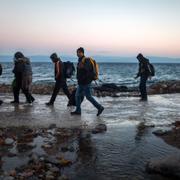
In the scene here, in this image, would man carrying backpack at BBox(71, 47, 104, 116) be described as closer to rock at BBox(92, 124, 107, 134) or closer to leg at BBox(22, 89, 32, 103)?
rock at BBox(92, 124, 107, 134)

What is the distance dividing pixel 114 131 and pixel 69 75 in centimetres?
492

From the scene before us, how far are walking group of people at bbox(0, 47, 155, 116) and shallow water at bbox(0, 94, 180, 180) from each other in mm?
444

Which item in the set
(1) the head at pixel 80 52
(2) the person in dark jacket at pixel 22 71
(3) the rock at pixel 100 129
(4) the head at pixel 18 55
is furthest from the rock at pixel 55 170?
(4) the head at pixel 18 55

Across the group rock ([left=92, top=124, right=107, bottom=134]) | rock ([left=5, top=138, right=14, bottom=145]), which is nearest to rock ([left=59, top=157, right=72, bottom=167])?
rock ([left=5, top=138, right=14, bottom=145])

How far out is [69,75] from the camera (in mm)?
13578

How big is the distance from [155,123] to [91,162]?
4201 millimetres

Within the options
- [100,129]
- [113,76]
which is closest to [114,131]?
[100,129]

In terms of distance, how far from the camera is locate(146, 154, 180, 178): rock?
596 cm

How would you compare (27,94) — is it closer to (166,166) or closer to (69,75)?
(69,75)

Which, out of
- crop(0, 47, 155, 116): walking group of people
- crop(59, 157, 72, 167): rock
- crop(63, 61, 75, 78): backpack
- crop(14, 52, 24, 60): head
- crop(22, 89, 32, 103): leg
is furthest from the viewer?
crop(22, 89, 32, 103): leg

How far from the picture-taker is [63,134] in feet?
28.0

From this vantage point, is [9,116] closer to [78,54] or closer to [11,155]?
[78,54]

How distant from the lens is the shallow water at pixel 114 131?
20.5ft

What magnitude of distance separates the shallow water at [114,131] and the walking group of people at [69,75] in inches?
17.5
